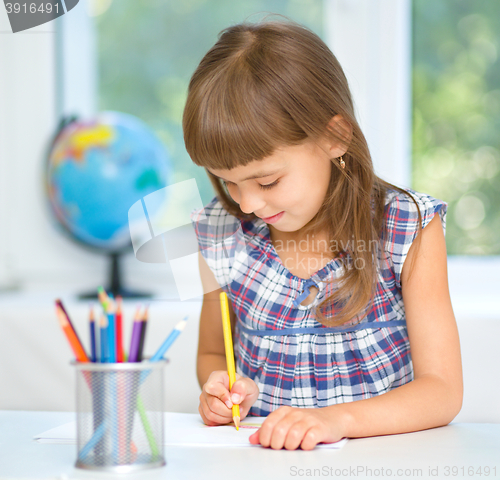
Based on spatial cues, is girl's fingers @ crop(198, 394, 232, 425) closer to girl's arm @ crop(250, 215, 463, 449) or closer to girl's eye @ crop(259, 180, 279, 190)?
girl's arm @ crop(250, 215, 463, 449)

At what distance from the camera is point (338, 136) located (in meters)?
0.75

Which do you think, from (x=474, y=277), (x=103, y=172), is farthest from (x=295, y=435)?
(x=474, y=277)

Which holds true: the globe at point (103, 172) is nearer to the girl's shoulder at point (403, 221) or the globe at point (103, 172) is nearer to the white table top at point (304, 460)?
the girl's shoulder at point (403, 221)

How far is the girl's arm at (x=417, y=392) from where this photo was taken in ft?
1.71

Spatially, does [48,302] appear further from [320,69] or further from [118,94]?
[320,69]

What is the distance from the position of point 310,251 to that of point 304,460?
413mm

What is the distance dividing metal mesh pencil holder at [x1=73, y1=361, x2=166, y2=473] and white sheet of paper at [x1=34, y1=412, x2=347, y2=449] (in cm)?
10

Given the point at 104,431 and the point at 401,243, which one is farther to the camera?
the point at 401,243

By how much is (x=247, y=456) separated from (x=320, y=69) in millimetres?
468

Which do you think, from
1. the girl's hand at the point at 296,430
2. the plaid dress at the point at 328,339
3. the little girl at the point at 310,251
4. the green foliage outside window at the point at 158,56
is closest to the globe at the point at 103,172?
the green foliage outside window at the point at 158,56

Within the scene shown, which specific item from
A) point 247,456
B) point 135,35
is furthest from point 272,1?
point 247,456

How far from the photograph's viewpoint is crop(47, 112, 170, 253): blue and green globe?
1291mm

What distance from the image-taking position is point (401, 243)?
761 mm

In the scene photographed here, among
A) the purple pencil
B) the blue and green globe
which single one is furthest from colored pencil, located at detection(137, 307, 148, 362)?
the blue and green globe
